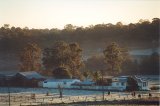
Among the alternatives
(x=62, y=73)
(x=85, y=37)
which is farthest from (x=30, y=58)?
(x=85, y=37)

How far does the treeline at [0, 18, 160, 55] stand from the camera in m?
89.9

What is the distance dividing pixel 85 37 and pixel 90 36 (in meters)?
1.59

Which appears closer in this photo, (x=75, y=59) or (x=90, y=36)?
(x=75, y=59)

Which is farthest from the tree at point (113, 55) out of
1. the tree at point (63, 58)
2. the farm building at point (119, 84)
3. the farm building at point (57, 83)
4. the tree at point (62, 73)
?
Answer: the farm building at point (119, 84)

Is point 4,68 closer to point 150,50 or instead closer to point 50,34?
point 50,34

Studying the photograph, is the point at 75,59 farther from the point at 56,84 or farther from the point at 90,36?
the point at 90,36

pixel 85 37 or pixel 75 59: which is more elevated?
pixel 85 37

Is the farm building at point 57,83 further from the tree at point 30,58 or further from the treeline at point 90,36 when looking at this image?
the treeline at point 90,36

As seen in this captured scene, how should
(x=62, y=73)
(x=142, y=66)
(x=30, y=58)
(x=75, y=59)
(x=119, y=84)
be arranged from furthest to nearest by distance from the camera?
(x=142, y=66), (x=30, y=58), (x=75, y=59), (x=62, y=73), (x=119, y=84)

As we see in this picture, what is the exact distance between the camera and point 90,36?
11638cm

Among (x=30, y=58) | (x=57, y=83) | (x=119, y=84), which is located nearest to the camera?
(x=119, y=84)

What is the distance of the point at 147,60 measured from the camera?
3305 inches

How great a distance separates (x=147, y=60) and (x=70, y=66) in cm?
2001

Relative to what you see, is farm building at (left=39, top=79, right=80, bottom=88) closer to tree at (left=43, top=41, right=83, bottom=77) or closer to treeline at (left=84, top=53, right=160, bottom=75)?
tree at (left=43, top=41, right=83, bottom=77)
